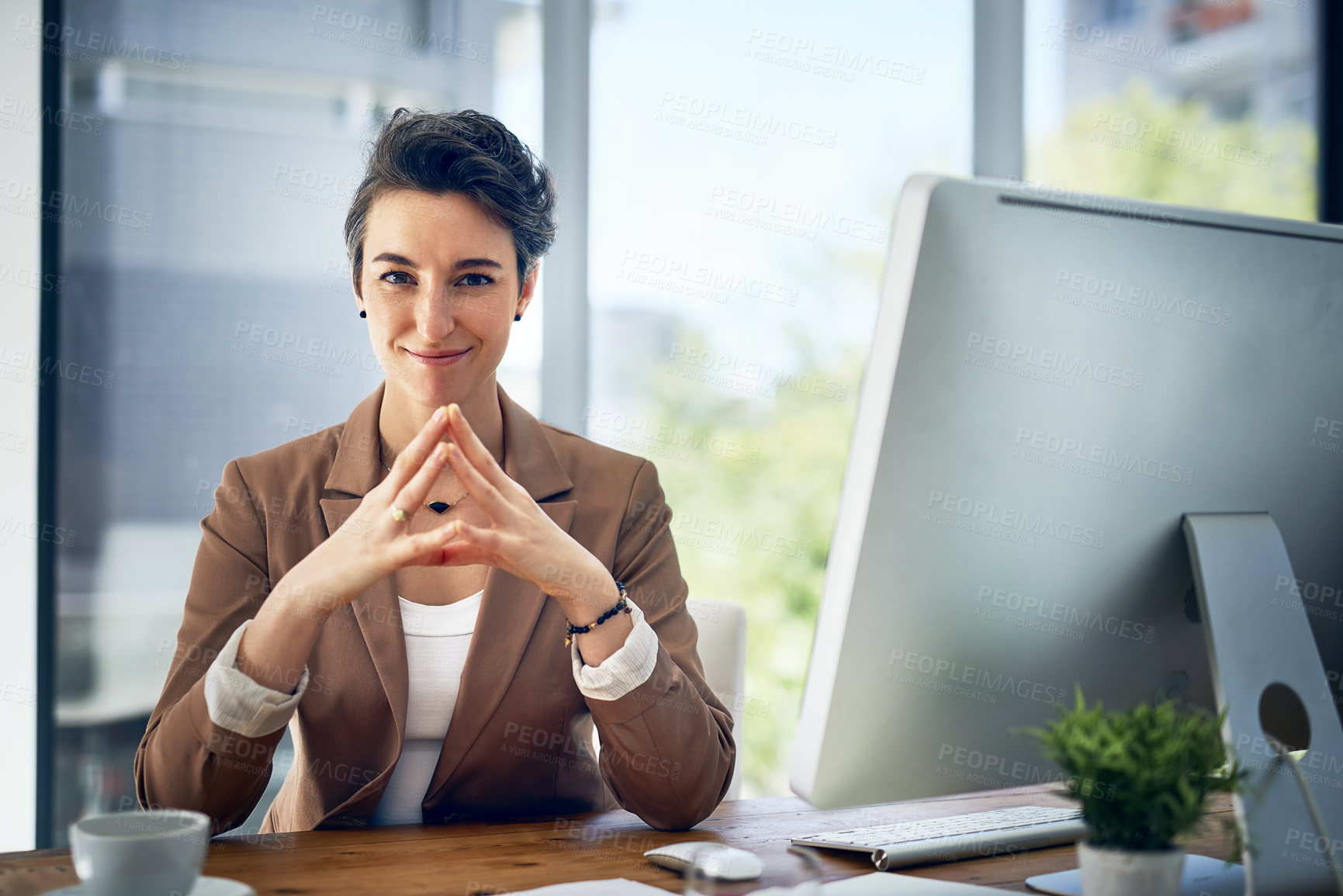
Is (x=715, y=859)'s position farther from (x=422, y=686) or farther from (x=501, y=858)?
(x=422, y=686)

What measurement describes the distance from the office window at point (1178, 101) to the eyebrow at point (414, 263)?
212 centimetres

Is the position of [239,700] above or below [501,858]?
above

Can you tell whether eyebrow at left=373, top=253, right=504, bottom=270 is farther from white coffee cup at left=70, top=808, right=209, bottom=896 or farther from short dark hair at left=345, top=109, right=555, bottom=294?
white coffee cup at left=70, top=808, right=209, bottom=896

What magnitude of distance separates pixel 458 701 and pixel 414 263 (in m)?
0.60

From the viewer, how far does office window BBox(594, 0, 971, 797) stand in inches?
110

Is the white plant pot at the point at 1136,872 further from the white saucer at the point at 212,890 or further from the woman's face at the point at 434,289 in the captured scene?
the woman's face at the point at 434,289

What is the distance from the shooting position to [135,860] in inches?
29.2

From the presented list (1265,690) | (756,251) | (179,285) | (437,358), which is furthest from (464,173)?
(756,251)

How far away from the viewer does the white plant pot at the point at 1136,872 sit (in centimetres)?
72

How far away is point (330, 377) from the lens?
8.50ft

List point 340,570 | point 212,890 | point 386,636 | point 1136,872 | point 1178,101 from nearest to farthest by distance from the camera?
point 1136,872, point 212,890, point 340,570, point 386,636, point 1178,101

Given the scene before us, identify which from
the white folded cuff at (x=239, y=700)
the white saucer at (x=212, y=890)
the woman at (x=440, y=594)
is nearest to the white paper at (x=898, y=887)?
the woman at (x=440, y=594)

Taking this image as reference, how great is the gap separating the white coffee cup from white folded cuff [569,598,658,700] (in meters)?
0.50

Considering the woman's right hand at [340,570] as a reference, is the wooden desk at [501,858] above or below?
below
